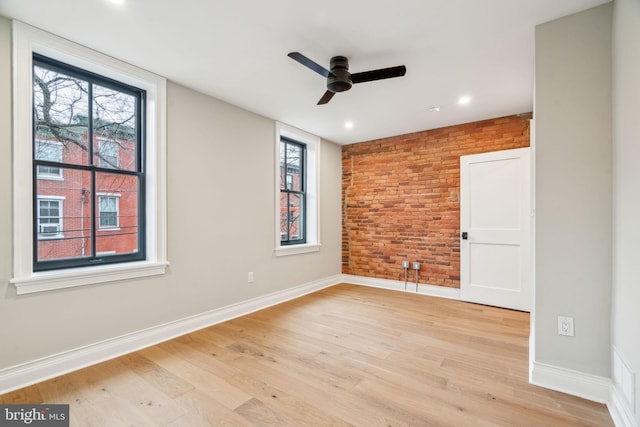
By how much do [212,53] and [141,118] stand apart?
3.35 ft

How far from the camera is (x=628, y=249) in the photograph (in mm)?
1641

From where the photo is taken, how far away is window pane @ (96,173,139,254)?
259 cm

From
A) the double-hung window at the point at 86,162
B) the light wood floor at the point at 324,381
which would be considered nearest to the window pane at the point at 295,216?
the light wood floor at the point at 324,381

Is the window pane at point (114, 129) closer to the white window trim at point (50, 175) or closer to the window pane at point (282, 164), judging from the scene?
the white window trim at point (50, 175)

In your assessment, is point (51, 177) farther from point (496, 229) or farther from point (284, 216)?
point (496, 229)

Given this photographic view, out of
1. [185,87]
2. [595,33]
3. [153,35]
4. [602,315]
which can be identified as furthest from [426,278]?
[153,35]

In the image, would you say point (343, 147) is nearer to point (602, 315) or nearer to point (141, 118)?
point (141, 118)

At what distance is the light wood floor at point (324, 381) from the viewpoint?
1.77m

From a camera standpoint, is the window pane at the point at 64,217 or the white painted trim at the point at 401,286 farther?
the white painted trim at the point at 401,286

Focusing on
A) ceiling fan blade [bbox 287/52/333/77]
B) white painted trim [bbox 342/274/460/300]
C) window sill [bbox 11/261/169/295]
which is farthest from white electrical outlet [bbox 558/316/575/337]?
window sill [bbox 11/261/169/295]

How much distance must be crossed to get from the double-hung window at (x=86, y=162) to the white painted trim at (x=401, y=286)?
3.51 metres

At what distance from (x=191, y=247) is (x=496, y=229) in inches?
151

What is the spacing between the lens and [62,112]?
2.40m

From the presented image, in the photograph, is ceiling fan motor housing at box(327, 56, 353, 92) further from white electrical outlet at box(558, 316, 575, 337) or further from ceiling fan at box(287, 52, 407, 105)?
white electrical outlet at box(558, 316, 575, 337)
